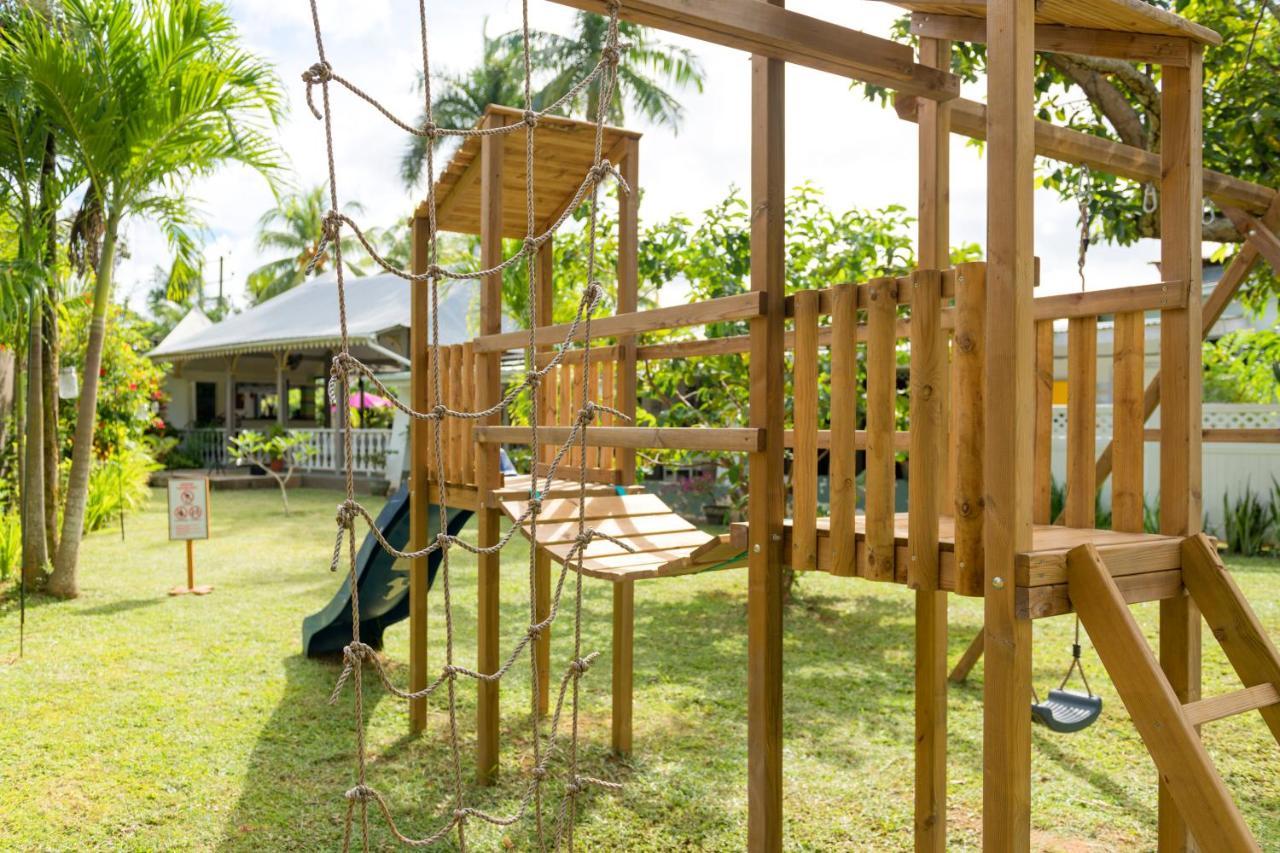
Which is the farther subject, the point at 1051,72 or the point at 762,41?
the point at 1051,72

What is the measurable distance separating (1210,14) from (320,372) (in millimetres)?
20535

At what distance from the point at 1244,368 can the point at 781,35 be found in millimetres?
10823

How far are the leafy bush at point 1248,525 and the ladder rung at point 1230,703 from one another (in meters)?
8.88

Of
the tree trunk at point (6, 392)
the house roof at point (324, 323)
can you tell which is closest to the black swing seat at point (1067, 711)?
the tree trunk at point (6, 392)

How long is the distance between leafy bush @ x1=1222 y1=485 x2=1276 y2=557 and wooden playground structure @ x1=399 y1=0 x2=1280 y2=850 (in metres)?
7.81

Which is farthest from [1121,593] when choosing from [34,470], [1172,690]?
[34,470]

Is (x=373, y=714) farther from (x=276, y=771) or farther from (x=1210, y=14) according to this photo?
(x=1210, y=14)

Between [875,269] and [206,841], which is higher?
[875,269]

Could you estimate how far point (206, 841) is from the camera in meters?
3.20

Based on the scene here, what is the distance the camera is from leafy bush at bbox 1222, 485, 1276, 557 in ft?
33.1

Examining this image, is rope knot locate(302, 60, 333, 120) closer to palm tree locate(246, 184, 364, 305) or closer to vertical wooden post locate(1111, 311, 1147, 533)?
vertical wooden post locate(1111, 311, 1147, 533)

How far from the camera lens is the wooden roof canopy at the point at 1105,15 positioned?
2.52 meters

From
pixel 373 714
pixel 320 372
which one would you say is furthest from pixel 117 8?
pixel 320 372

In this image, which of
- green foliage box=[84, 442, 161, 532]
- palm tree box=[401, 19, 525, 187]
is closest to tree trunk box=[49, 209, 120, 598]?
green foliage box=[84, 442, 161, 532]
